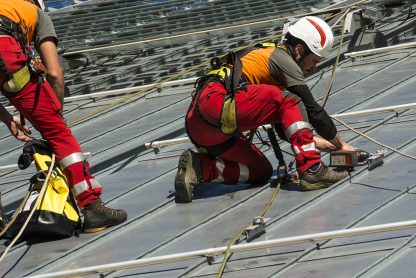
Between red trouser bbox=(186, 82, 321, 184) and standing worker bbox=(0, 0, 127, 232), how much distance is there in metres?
0.80

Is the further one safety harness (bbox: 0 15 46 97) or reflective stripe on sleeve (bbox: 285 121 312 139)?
reflective stripe on sleeve (bbox: 285 121 312 139)

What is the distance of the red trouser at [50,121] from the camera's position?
6.89m

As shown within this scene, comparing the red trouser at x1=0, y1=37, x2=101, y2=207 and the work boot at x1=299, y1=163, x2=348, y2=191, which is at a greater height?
the red trouser at x1=0, y1=37, x2=101, y2=207

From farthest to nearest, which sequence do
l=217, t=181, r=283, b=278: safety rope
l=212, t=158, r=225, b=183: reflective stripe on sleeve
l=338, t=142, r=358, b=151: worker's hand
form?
l=212, t=158, r=225, b=183: reflective stripe on sleeve
l=338, t=142, r=358, b=151: worker's hand
l=217, t=181, r=283, b=278: safety rope

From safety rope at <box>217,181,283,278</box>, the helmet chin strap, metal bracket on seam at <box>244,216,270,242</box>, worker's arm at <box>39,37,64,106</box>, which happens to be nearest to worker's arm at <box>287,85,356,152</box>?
the helmet chin strap

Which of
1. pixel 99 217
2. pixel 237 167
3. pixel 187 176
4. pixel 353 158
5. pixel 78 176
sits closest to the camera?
pixel 99 217

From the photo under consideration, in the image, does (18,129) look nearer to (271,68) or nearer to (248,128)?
(248,128)

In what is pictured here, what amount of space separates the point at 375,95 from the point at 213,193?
227cm

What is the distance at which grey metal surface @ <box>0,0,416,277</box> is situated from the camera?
571 centimetres

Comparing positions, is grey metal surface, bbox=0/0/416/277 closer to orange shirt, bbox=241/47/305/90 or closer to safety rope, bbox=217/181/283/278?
safety rope, bbox=217/181/283/278

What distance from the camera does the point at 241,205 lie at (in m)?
7.04

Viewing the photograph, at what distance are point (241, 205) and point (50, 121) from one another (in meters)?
1.33

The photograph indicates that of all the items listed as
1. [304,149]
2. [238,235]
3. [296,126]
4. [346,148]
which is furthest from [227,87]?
[238,235]

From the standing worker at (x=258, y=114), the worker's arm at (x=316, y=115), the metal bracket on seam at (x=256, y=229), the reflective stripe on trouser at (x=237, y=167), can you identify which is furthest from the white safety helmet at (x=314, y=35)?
the metal bracket on seam at (x=256, y=229)
